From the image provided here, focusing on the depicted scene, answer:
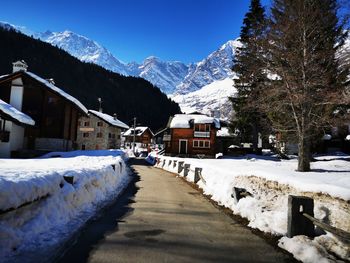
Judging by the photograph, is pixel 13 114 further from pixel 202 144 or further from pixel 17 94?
pixel 202 144

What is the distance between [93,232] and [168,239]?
1.67m

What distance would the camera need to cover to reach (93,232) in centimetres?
644

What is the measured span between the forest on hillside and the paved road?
105145 mm

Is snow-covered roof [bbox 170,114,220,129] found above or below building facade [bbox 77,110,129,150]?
above

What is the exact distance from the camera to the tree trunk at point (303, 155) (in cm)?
1414

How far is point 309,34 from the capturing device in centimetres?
1452

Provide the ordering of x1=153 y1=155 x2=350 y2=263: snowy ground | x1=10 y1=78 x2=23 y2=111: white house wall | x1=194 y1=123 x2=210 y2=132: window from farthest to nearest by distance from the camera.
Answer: x1=194 y1=123 x2=210 y2=132: window → x1=10 y1=78 x2=23 y2=111: white house wall → x1=153 y1=155 x2=350 y2=263: snowy ground

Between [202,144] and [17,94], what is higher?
[17,94]

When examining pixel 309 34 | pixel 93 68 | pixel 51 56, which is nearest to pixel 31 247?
pixel 309 34

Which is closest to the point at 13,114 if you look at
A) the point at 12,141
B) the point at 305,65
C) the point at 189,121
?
the point at 12,141

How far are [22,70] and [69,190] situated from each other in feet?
93.9

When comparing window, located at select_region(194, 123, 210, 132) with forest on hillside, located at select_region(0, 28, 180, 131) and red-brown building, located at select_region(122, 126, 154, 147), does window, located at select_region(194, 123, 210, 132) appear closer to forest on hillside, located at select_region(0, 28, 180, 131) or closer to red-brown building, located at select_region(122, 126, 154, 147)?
red-brown building, located at select_region(122, 126, 154, 147)

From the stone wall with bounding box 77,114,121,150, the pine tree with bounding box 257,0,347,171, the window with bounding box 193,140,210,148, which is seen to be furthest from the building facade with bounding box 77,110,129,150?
the pine tree with bounding box 257,0,347,171

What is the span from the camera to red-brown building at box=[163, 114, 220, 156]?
1871 inches
